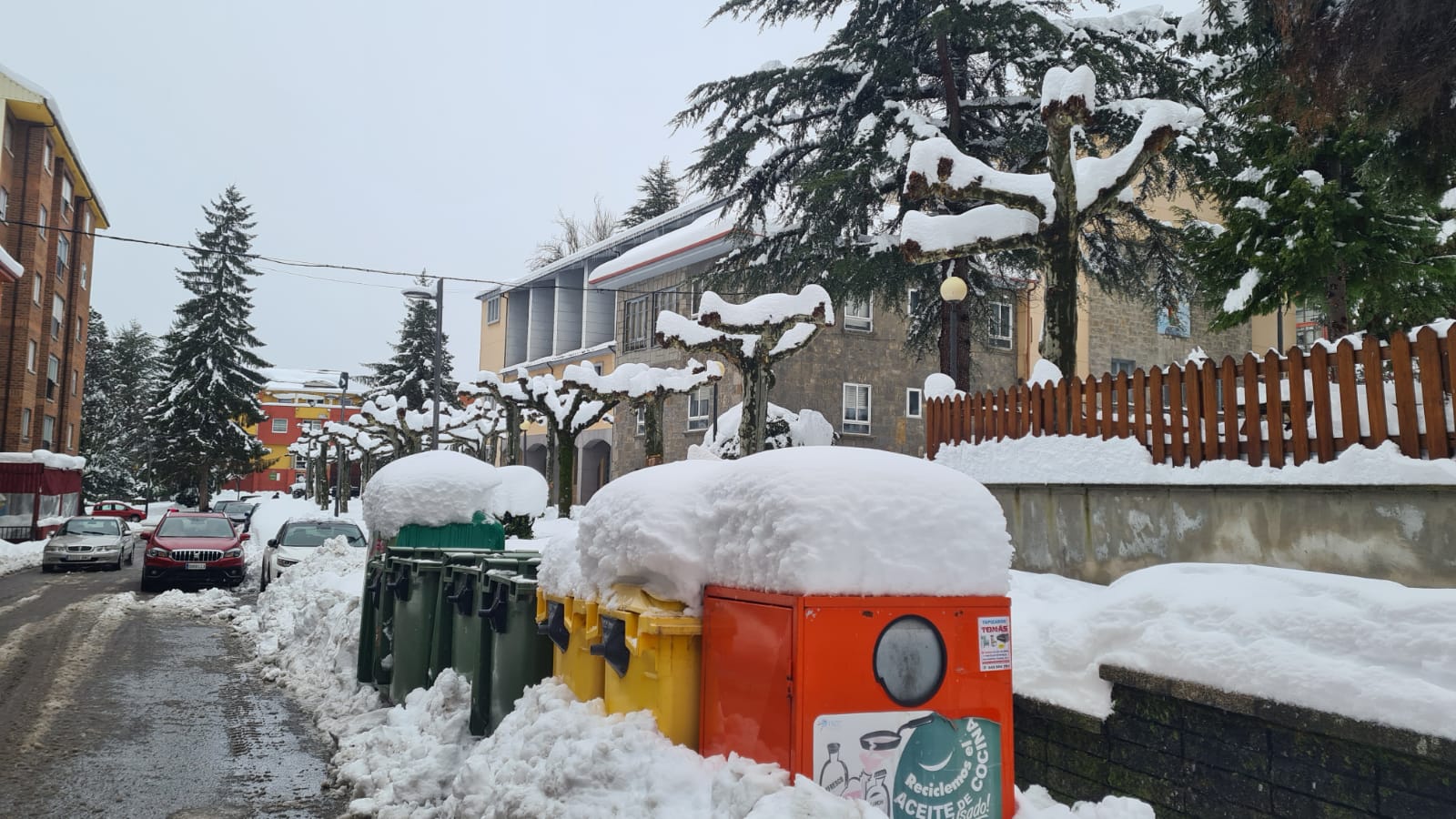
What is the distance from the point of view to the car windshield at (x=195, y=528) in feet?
64.5

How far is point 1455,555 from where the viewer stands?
19.4ft

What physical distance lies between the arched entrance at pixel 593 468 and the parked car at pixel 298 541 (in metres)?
19.7

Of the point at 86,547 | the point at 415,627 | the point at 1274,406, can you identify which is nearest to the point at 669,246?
the point at 86,547

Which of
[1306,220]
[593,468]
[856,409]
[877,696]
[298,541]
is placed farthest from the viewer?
[593,468]

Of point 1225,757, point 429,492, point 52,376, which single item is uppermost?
point 52,376

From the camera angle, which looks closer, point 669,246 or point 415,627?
point 415,627

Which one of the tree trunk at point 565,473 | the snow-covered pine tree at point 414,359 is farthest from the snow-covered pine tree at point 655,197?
the tree trunk at point 565,473

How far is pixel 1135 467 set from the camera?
827 centimetres

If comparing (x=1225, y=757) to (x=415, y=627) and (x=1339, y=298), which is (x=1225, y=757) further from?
(x=1339, y=298)

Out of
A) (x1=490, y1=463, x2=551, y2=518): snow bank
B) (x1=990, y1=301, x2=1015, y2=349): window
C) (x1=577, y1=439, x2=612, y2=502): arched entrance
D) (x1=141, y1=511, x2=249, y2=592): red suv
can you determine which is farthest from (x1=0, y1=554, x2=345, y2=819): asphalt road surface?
(x1=577, y1=439, x2=612, y2=502): arched entrance

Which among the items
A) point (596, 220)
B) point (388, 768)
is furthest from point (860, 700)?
point (596, 220)

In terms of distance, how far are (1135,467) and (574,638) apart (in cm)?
513

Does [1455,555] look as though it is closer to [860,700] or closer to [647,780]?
[860,700]

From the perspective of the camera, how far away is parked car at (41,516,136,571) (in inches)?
912
